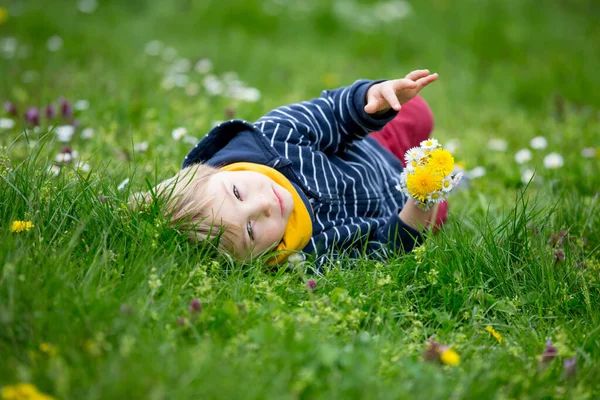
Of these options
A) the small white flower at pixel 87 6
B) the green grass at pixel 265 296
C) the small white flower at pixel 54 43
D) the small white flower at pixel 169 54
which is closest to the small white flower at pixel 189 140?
the green grass at pixel 265 296

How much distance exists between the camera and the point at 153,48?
5723 millimetres

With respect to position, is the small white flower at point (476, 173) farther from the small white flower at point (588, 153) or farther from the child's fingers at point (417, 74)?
the child's fingers at point (417, 74)

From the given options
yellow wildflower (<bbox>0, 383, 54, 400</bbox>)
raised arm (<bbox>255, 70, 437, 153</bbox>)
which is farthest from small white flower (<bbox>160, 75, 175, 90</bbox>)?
yellow wildflower (<bbox>0, 383, 54, 400</bbox>)

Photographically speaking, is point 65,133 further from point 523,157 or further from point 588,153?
point 588,153

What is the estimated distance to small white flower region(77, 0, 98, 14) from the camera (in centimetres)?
687

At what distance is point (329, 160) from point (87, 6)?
540 cm

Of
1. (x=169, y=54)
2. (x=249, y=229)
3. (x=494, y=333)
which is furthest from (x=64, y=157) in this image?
(x=169, y=54)

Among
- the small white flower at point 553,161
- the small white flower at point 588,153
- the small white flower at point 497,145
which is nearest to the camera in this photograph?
the small white flower at point 553,161

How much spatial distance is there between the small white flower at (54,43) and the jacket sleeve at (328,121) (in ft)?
11.4

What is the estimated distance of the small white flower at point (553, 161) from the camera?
3387 mm

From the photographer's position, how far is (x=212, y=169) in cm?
245

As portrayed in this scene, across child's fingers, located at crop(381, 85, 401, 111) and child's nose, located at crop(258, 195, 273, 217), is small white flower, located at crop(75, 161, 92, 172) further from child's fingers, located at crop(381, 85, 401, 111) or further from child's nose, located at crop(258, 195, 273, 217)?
child's fingers, located at crop(381, 85, 401, 111)

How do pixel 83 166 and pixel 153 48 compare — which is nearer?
pixel 83 166

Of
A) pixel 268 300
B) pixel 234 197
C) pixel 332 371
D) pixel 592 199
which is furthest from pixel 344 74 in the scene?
pixel 332 371
